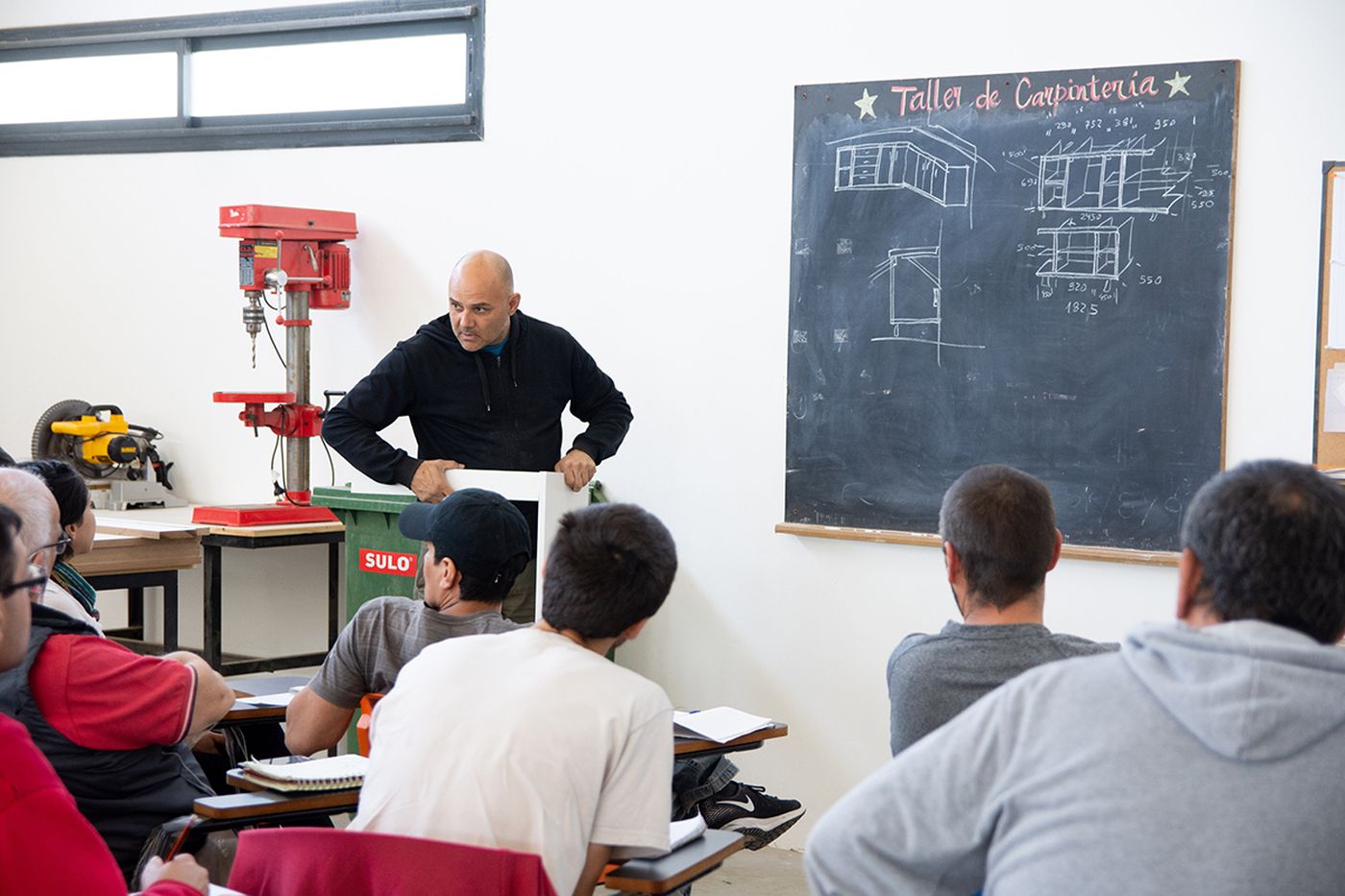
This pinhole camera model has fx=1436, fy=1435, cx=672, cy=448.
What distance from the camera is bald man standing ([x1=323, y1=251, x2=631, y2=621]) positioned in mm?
3988

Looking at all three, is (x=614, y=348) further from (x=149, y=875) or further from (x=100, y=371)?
(x=149, y=875)

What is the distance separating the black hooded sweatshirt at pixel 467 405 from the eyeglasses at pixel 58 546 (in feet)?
3.94

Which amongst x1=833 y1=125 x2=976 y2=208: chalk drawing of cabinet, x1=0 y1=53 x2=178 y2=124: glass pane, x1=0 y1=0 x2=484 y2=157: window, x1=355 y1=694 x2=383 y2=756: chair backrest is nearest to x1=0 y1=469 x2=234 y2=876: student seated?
x1=355 y1=694 x2=383 y2=756: chair backrest

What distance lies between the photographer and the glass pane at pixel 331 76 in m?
5.16

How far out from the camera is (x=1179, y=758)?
49.6 inches

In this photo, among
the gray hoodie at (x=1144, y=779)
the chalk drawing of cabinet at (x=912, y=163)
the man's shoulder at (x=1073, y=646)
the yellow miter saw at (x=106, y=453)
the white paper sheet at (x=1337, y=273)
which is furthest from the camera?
the yellow miter saw at (x=106, y=453)

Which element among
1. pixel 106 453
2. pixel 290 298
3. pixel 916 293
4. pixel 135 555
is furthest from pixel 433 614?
pixel 106 453

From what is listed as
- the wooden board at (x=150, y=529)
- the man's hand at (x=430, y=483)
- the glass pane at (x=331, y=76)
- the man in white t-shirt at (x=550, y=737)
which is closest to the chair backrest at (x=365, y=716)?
the man in white t-shirt at (x=550, y=737)

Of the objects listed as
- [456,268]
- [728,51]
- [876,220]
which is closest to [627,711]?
[456,268]

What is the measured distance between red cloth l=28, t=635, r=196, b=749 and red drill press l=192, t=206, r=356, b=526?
2.47m

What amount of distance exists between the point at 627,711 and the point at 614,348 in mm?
2898

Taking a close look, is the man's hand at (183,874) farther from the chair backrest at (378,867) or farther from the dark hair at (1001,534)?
the dark hair at (1001,534)

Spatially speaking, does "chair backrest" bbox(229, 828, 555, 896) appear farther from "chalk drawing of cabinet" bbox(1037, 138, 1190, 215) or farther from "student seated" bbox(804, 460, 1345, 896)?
"chalk drawing of cabinet" bbox(1037, 138, 1190, 215)

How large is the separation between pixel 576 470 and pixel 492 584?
53.9 inches
